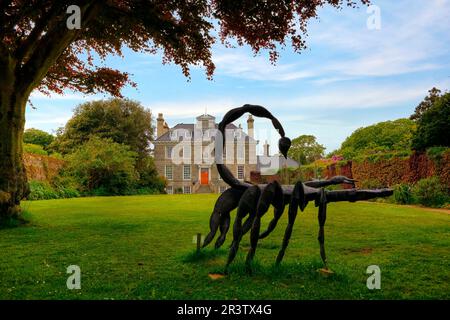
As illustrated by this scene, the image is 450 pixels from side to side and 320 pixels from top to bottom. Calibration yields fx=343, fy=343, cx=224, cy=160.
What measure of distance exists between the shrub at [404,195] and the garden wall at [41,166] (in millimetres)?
22874

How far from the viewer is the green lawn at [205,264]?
4.02 metres

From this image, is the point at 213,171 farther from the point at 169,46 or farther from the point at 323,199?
the point at 323,199

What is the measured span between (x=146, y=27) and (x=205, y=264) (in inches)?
288

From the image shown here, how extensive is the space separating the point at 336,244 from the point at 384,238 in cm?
147

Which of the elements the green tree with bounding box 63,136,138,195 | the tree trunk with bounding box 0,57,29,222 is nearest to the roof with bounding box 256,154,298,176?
the green tree with bounding box 63,136,138,195

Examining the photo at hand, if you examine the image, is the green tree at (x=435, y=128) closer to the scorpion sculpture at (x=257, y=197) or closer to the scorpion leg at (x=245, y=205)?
the scorpion sculpture at (x=257, y=197)

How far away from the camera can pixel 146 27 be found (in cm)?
978

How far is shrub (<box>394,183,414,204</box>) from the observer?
1756 centimetres

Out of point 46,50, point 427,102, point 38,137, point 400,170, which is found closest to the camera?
point 46,50

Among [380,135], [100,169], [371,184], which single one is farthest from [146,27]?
[380,135]

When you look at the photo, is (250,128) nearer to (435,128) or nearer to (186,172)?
(186,172)

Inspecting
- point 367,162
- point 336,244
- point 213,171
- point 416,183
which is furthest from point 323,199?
point 213,171

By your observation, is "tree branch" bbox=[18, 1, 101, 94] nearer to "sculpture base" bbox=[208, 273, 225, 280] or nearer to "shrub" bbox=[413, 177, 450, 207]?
"sculpture base" bbox=[208, 273, 225, 280]

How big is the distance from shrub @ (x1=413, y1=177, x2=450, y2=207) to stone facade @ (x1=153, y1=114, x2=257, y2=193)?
2711cm
